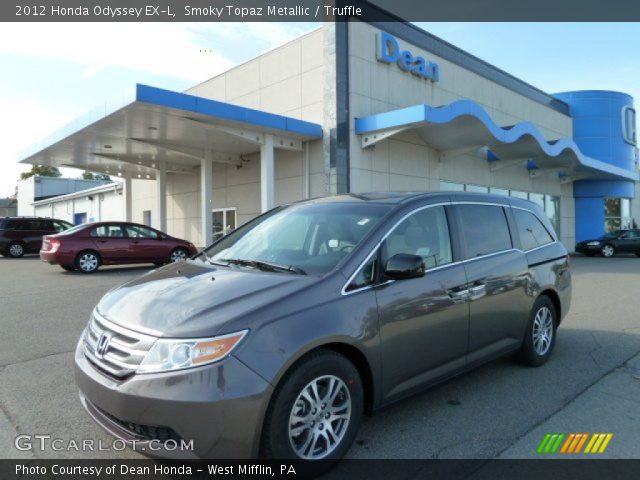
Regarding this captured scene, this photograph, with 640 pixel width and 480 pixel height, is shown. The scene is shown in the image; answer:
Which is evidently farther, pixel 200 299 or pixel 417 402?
pixel 417 402

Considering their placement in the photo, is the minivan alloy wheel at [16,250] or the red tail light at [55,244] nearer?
the red tail light at [55,244]

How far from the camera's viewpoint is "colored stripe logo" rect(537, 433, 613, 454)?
3145mm

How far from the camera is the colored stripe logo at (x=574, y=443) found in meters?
3.14

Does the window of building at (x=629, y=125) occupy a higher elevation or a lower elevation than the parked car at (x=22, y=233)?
higher

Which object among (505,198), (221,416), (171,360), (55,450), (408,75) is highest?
(408,75)

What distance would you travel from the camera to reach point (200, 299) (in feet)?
9.44

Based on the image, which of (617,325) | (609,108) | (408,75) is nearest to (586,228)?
(609,108)

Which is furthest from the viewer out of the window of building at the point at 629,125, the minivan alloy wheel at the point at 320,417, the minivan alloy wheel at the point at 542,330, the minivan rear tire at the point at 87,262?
the window of building at the point at 629,125

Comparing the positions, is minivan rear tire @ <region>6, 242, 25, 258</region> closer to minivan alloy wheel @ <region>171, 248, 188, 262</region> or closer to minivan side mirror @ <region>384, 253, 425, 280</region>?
minivan alloy wheel @ <region>171, 248, 188, 262</region>

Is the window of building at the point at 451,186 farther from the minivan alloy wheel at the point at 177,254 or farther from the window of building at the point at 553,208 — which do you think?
the minivan alloy wheel at the point at 177,254

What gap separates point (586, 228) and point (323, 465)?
30.7m

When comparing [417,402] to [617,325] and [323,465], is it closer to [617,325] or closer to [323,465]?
[323,465]

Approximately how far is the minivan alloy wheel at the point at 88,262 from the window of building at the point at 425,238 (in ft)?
38.6

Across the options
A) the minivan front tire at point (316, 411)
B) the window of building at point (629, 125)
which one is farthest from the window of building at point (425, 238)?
the window of building at point (629, 125)
